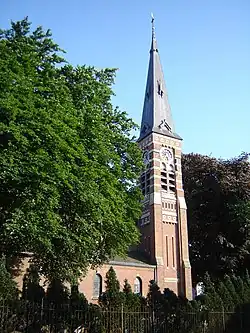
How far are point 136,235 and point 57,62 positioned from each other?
32.1 feet

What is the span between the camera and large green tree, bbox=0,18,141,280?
46.3 feet

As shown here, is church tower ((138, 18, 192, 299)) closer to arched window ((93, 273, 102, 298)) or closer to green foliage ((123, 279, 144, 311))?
arched window ((93, 273, 102, 298))

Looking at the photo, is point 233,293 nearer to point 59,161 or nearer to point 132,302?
point 132,302

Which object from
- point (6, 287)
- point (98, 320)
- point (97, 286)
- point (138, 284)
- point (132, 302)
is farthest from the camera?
point (138, 284)

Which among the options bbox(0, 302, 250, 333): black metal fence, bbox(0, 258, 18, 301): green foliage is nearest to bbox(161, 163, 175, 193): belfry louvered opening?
bbox(0, 302, 250, 333): black metal fence

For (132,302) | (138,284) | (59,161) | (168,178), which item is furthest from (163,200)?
(59,161)

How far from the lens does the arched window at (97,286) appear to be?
30130mm

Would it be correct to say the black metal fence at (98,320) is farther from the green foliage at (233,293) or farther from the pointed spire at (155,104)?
the pointed spire at (155,104)

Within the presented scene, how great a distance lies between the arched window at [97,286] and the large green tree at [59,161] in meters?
10.9

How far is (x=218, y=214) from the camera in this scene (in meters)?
35.7

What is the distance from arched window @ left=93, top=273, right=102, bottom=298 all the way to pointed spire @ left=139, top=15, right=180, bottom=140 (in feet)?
50.6

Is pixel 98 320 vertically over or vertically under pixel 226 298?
under

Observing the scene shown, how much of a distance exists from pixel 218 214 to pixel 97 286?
13418mm

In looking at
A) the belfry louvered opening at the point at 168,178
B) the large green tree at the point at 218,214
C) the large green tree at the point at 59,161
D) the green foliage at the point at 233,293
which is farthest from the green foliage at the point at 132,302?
the belfry louvered opening at the point at 168,178
